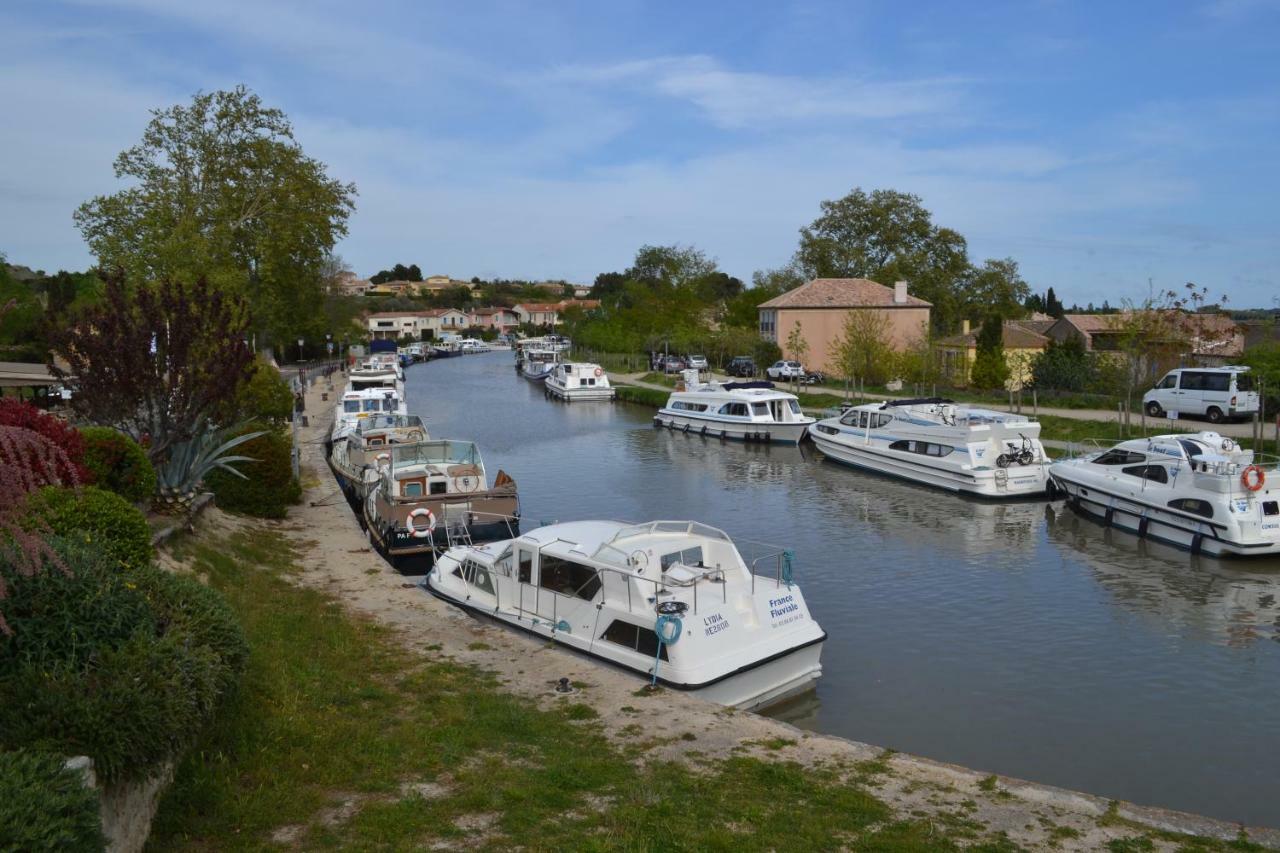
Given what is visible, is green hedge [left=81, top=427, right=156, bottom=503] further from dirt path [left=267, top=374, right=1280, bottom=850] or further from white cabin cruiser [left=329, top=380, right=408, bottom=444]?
white cabin cruiser [left=329, top=380, right=408, bottom=444]

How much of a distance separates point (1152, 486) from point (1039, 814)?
18.7 metres

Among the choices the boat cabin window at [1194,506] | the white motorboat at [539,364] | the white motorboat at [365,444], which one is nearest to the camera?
the boat cabin window at [1194,506]

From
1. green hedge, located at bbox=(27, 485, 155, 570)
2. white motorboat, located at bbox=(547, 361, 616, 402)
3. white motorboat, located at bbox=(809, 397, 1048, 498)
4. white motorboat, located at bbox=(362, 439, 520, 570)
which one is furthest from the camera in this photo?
white motorboat, located at bbox=(547, 361, 616, 402)

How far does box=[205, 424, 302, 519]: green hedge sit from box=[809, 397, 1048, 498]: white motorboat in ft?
64.6

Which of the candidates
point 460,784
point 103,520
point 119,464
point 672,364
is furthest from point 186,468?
point 672,364

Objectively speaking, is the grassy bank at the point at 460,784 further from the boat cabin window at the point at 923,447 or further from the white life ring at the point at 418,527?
the boat cabin window at the point at 923,447

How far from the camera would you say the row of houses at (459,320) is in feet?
526

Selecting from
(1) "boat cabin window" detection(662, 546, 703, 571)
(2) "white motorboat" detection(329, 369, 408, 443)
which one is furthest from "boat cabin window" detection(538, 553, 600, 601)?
(2) "white motorboat" detection(329, 369, 408, 443)

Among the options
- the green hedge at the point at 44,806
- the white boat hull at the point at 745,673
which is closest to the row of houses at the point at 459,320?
the white boat hull at the point at 745,673

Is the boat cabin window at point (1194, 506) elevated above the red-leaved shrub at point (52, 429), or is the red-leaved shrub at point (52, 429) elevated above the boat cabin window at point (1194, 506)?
the red-leaved shrub at point (52, 429)

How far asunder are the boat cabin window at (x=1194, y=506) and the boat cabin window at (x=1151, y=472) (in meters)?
0.94

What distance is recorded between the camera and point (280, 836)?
755cm

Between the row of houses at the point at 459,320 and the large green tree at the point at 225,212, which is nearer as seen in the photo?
the large green tree at the point at 225,212

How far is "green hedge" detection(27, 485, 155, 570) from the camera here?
1098 cm
